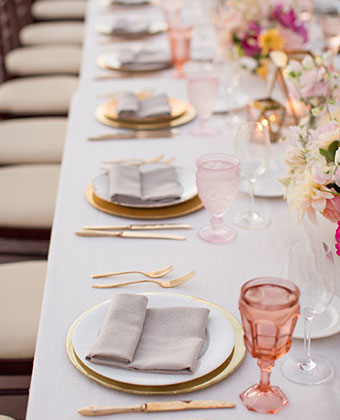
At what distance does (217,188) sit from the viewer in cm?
143

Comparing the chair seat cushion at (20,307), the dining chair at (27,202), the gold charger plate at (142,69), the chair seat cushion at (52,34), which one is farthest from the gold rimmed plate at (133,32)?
the chair seat cushion at (20,307)

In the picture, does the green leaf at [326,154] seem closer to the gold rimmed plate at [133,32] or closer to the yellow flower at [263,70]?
the yellow flower at [263,70]

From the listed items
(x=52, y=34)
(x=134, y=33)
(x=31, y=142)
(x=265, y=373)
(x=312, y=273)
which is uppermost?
(x=312, y=273)

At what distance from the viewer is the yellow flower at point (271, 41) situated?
2.56 meters

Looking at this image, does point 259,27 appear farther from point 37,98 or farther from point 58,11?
point 58,11

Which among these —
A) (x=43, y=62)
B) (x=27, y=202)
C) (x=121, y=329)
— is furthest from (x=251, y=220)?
(x=43, y=62)

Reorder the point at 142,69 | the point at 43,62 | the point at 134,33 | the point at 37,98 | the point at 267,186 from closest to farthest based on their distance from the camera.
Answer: the point at 267,186
the point at 142,69
the point at 134,33
the point at 37,98
the point at 43,62

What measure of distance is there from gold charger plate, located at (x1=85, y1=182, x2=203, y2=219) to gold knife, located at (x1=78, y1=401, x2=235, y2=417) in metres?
0.63

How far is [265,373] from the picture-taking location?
1010 millimetres

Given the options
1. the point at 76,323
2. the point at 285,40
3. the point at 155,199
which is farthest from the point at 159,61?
the point at 76,323

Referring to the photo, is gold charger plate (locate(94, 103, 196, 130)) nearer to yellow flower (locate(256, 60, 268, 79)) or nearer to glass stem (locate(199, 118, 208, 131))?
glass stem (locate(199, 118, 208, 131))

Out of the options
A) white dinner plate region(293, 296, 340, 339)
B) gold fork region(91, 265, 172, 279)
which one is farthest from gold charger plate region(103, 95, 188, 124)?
white dinner plate region(293, 296, 340, 339)

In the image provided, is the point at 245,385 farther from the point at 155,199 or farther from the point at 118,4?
the point at 118,4

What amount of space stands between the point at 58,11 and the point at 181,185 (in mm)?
4183
